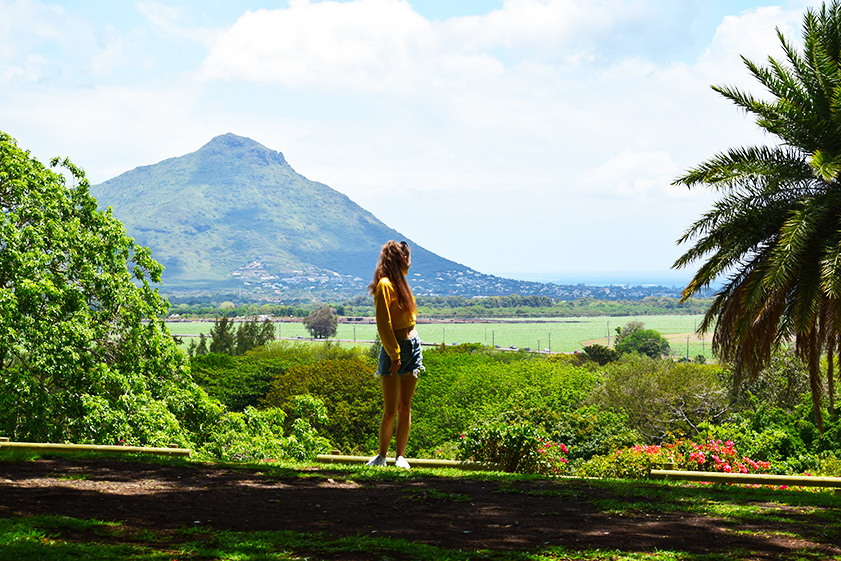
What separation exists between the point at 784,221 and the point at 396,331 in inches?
244

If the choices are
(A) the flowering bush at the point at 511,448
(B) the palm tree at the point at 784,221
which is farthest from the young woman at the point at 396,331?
(B) the palm tree at the point at 784,221

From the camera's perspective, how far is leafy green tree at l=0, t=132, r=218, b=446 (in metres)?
13.7

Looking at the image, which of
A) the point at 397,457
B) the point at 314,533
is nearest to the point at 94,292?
the point at 397,457

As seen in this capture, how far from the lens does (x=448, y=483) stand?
6.04m

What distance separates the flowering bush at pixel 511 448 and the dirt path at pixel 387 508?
130 centimetres

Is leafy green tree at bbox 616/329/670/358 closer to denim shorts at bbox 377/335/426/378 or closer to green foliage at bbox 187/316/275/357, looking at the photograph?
green foliage at bbox 187/316/275/357

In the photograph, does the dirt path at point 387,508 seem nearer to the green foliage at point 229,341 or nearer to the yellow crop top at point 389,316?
the yellow crop top at point 389,316

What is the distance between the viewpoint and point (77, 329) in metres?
14.2

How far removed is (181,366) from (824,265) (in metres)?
13.2

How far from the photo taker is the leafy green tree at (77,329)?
45.0 ft

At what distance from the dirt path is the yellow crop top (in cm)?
116

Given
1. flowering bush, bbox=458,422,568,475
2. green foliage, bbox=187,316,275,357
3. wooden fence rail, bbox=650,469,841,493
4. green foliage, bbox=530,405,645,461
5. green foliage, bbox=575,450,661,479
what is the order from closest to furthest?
wooden fence rail, bbox=650,469,841,493, flowering bush, bbox=458,422,568,475, green foliage, bbox=575,450,661,479, green foliage, bbox=530,405,645,461, green foliage, bbox=187,316,275,357

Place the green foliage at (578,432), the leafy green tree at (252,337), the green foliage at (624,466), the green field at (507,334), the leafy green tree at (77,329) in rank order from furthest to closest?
1. the green field at (507,334)
2. the leafy green tree at (252,337)
3. the green foliage at (578,432)
4. the leafy green tree at (77,329)
5. the green foliage at (624,466)

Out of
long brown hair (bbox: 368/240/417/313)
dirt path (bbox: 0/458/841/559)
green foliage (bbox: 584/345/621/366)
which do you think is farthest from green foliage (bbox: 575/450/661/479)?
green foliage (bbox: 584/345/621/366)
